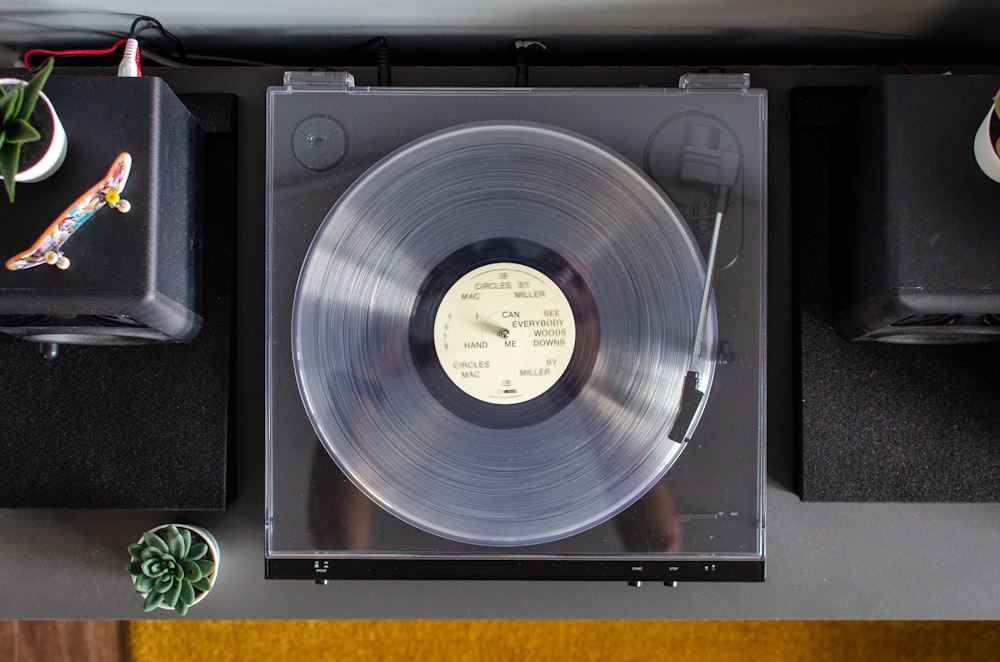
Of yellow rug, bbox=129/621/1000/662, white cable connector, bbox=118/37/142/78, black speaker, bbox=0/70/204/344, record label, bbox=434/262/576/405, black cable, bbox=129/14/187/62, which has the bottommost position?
yellow rug, bbox=129/621/1000/662

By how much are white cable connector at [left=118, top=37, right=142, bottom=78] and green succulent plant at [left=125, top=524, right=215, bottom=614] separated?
1.42ft

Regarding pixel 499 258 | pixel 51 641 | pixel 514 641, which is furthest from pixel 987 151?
pixel 51 641

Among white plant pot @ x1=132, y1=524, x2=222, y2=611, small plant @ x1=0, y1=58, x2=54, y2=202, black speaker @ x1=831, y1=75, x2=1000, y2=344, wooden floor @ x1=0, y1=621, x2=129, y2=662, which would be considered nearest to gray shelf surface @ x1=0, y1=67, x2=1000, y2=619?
white plant pot @ x1=132, y1=524, x2=222, y2=611

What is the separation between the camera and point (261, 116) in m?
0.82

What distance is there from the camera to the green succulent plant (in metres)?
0.74

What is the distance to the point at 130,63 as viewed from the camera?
704 millimetres

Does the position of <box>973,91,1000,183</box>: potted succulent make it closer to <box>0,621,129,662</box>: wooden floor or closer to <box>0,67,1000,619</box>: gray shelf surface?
<box>0,67,1000,619</box>: gray shelf surface

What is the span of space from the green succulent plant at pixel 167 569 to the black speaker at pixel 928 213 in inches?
26.9

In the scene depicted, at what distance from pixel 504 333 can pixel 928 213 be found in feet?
1.27

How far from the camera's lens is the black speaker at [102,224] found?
643 mm

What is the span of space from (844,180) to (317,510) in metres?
0.62

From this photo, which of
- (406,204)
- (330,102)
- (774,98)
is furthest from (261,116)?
(774,98)

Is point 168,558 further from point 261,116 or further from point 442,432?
point 261,116

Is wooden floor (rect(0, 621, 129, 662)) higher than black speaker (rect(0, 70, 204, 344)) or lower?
lower
